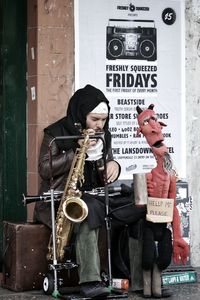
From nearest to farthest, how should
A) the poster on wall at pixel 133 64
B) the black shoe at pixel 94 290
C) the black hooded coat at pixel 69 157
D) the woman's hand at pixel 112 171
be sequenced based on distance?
the black shoe at pixel 94 290 → the black hooded coat at pixel 69 157 → the woman's hand at pixel 112 171 → the poster on wall at pixel 133 64

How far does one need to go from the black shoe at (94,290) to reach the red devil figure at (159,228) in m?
0.38

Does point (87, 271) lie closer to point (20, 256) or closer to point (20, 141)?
point (20, 256)

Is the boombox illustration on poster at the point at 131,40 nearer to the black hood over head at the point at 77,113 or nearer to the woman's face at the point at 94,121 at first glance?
the black hood over head at the point at 77,113

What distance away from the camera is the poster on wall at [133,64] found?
8.27m

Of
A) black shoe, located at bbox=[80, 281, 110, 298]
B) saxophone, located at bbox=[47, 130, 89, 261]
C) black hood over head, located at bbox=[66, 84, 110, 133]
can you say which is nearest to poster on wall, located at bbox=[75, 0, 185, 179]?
black hood over head, located at bbox=[66, 84, 110, 133]

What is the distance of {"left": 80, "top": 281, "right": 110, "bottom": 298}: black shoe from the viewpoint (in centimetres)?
709

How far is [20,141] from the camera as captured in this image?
8.34 m

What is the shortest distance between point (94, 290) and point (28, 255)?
721mm

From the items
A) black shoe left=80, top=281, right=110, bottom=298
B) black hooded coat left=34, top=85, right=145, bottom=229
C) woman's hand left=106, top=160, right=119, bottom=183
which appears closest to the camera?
black shoe left=80, top=281, right=110, bottom=298

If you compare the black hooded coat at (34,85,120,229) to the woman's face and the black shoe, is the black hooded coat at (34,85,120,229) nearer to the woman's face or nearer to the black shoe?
the woman's face

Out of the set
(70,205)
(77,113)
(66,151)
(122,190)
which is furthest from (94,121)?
(70,205)

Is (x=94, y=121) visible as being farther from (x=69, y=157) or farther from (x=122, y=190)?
(x=122, y=190)

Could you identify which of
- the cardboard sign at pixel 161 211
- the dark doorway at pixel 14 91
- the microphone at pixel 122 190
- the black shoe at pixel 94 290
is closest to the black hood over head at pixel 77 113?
the microphone at pixel 122 190

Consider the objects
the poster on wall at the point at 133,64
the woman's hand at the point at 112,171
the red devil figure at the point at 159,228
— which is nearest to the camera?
the red devil figure at the point at 159,228
